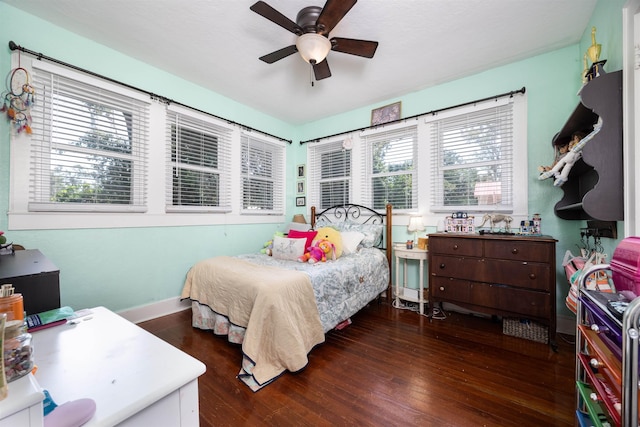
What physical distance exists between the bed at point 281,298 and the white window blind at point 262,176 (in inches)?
43.0

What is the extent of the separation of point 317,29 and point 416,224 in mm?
2252

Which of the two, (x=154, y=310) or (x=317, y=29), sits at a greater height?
(x=317, y=29)

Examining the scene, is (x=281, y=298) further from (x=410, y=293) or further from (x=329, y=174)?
(x=329, y=174)

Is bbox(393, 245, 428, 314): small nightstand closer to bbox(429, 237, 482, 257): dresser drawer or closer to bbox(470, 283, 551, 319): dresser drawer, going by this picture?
bbox(429, 237, 482, 257): dresser drawer

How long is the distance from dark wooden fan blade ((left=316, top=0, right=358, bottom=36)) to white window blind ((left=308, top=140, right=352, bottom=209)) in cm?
208

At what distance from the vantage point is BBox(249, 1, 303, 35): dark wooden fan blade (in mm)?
1637

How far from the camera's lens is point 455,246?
2539mm

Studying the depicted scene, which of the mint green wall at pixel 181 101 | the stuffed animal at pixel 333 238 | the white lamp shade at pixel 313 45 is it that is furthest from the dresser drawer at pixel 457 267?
the white lamp shade at pixel 313 45

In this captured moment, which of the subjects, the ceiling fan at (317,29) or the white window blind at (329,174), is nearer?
the ceiling fan at (317,29)

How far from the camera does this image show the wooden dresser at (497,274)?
2.13 meters

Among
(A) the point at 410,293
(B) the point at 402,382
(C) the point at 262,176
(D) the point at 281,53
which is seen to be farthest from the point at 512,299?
(C) the point at 262,176

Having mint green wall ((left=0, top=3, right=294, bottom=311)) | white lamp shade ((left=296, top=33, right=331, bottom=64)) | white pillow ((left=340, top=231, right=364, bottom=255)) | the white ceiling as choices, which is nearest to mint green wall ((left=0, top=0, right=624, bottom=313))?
mint green wall ((left=0, top=3, right=294, bottom=311))

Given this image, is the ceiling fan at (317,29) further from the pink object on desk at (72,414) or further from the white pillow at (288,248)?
the pink object on desk at (72,414)

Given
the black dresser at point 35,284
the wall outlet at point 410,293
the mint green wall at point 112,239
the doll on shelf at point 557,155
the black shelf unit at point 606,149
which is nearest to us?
the black dresser at point 35,284
